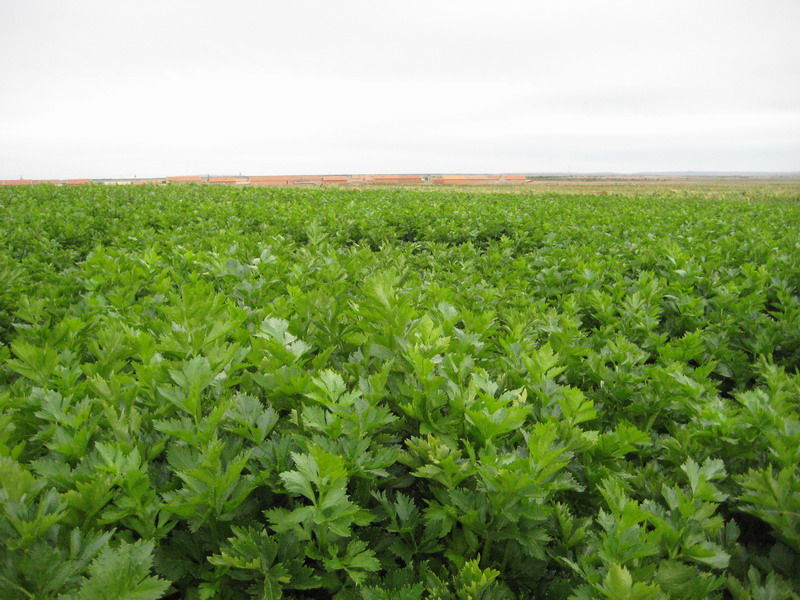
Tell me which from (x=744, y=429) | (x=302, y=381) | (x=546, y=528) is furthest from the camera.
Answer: (x=744, y=429)

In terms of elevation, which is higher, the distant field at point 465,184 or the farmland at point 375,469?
the distant field at point 465,184

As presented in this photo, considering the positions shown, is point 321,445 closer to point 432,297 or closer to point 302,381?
point 302,381

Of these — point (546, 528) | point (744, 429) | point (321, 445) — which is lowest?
point (546, 528)

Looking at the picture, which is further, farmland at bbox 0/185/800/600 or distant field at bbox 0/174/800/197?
distant field at bbox 0/174/800/197

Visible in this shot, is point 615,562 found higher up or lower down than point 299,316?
lower down

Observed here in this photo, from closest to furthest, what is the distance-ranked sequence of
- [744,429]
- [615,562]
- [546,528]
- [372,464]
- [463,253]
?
[615,562] → [372,464] → [546,528] → [744,429] → [463,253]

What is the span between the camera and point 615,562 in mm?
1272

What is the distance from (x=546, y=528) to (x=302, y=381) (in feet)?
3.18

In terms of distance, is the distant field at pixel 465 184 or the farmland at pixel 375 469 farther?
the distant field at pixel 465 184

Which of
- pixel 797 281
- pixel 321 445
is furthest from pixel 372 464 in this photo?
pixel 797 281

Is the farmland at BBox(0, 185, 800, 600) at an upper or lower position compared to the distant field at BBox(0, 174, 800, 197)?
lower

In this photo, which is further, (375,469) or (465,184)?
(465,184)

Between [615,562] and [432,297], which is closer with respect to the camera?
[615,562]

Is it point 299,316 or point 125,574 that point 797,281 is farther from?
point 125,574
